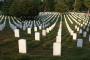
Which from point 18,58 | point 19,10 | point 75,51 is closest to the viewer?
point 18,58

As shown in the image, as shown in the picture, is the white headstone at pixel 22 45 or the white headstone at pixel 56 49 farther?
the white headstone at pixel 22 45

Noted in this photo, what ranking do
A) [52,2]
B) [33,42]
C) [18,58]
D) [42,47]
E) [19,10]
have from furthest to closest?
[52,2] < [19,10] < [33,42] < [42,47] < [18,58]

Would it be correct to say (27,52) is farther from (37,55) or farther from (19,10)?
(19,10)

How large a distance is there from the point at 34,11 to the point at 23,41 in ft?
64.3

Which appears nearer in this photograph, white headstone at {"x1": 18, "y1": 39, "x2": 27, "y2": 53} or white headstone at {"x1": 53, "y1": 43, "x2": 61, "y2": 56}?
white headstone at {"x1": 53, "y1": 43, "x2": 61, "y2": 56}

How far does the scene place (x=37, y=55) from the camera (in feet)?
33.0

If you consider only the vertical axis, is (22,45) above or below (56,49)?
above

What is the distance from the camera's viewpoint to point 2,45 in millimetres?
12148

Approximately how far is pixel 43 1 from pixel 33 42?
63790 mm

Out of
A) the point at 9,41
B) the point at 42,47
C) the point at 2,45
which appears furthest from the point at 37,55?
the point at 9,41

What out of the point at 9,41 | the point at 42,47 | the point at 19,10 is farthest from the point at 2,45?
the point at 19,10

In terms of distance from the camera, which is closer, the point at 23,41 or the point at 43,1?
the point at 23,41

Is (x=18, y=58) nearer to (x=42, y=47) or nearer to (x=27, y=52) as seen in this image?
(x=27, y=52)

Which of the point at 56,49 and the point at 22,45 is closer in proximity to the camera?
the point at 56,49
